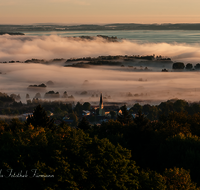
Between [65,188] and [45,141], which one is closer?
[65,188]

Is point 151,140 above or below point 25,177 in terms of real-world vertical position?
below

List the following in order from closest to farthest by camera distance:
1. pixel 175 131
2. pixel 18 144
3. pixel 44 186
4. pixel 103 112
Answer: pixel 44 186, pixel 18 144, pixel 175 131, pixel 103 112

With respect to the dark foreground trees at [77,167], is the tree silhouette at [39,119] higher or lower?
lower

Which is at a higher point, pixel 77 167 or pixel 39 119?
pixel 77 167

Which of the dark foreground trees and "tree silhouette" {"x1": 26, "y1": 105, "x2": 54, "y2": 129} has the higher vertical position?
the dark foreground trees

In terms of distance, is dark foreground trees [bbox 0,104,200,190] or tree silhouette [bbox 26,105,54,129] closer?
dark foreground trees [bbox 0,104,200,190]

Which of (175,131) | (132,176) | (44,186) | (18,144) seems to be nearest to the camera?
(44,186)

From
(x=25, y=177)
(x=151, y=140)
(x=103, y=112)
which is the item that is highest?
(x=25, y=177)

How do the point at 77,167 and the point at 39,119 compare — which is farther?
the point at 39,119

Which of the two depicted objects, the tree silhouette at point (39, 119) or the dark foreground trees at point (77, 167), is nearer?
the dark foreground trees at point (77, 167)

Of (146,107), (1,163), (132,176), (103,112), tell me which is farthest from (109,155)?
(146,107)

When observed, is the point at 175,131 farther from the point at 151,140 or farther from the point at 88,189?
the point at 88,189
